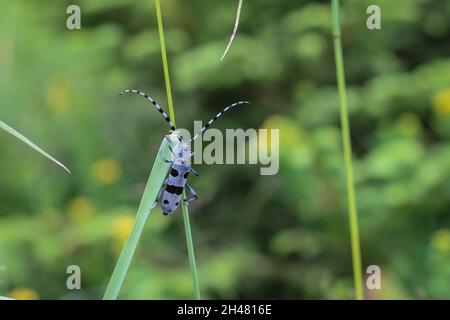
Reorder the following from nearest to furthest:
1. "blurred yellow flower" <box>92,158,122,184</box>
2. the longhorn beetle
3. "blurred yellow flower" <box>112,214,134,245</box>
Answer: the longhorn beetle, "blurred yellow flower" <box>112,214,134,245</box>, "blurred yellow flower" <box>92,158,122,184</box>

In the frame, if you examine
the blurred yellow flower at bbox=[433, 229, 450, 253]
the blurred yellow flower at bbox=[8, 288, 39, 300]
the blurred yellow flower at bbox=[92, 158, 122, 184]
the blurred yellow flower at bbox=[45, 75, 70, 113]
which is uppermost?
the blurred yellow flower at bbox=[45, 75, 70, 113]

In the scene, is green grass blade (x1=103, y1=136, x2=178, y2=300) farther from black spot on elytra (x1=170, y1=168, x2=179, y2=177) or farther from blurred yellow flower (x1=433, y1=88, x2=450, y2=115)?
blurred yellow flower (x1=433, y1=88, x2=450, y2=115)

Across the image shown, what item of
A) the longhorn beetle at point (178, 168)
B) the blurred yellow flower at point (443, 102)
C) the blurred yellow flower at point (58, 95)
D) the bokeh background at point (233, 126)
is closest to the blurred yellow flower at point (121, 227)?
the bokeh background at point (233, 126)

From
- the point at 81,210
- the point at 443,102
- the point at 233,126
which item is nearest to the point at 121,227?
the point at 81,210

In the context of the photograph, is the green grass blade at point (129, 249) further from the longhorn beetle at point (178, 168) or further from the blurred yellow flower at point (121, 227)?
the blurred yellow flower at point (121, 227)

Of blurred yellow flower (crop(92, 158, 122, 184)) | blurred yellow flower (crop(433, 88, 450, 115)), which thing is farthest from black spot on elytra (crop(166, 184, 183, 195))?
blurred yellow flower (crop(433, 88, 450, 115))

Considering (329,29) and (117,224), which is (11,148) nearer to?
(117,224)

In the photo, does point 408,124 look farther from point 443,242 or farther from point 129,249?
point 129,249

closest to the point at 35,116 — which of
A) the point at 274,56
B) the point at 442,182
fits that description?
the point at 274,56
